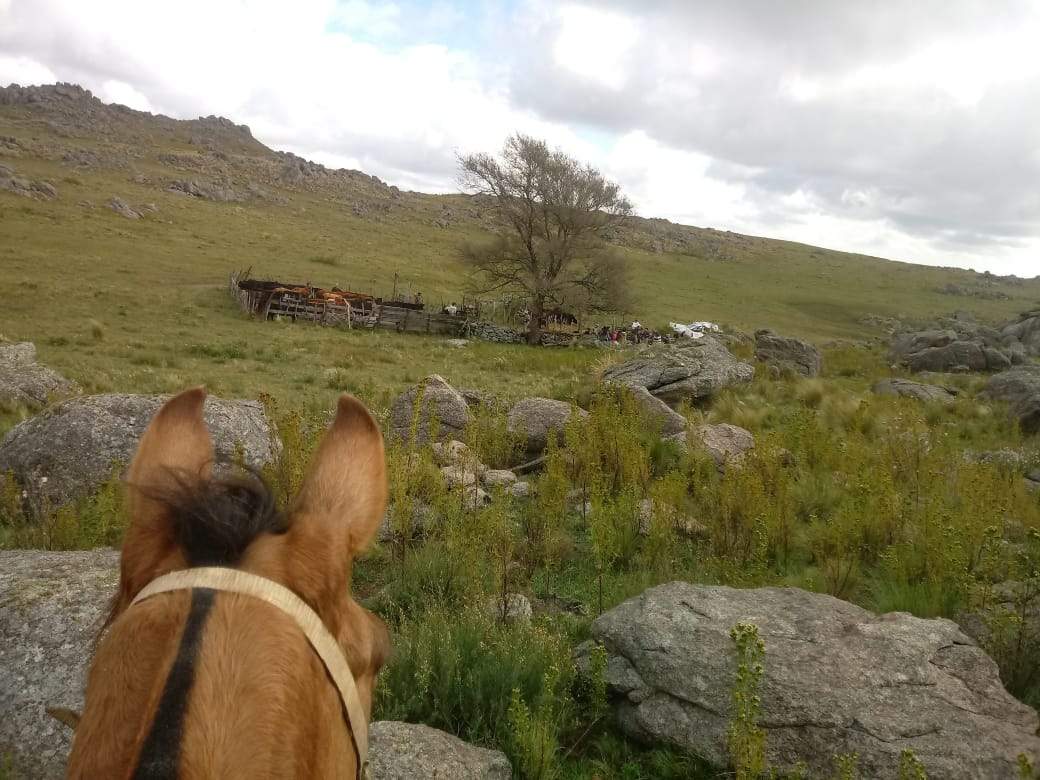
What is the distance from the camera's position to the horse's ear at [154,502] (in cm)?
122

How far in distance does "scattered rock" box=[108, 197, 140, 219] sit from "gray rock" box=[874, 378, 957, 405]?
152 ft

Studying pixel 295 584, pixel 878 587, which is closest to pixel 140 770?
pixel 295 584

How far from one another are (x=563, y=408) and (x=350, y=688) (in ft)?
24.2

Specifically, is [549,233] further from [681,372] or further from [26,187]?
[26,187]

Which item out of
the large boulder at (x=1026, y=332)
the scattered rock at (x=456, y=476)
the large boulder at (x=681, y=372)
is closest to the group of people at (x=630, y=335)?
the large boulder at (x=681, y=372)

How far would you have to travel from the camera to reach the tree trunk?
87.0ft

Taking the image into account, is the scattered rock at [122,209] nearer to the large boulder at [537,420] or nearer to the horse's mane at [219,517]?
the large boulder at [537,420]

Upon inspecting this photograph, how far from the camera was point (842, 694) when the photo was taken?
2.85m

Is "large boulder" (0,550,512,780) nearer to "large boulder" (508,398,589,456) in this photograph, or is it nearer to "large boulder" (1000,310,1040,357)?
"large boulder" (508,398,589,456)

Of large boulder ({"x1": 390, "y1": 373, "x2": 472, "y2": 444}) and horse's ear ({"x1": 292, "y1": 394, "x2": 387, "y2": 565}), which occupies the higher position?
horse's ear ({"x1": 292, "y1": 394, "x2": 387, "y2": 565})

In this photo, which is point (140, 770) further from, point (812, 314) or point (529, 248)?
point (812, 314)

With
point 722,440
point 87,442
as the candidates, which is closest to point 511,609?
point 87,442

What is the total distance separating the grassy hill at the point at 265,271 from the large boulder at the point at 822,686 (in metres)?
10.0

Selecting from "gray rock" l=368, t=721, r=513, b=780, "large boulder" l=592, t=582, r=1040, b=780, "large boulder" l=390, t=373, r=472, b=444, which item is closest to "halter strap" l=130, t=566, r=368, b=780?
"gray rock" l=368, t=721, r=513, b=780
